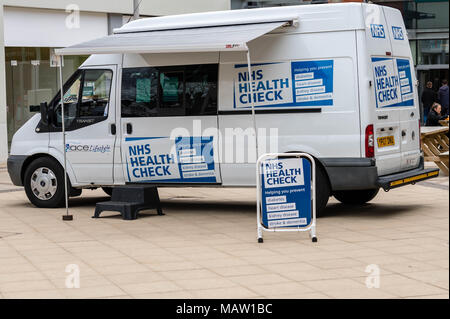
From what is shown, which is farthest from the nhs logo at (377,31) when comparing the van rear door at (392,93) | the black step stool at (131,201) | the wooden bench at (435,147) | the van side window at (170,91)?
the wooden bench at (435,147)

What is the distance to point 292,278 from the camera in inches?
278

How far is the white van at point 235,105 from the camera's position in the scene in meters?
10.2

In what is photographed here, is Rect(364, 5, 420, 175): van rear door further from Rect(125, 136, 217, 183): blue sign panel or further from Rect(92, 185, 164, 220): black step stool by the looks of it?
Rect(92, 185, 164, 220): black step stool

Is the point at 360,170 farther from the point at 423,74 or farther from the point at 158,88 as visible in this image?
the point at 423,74

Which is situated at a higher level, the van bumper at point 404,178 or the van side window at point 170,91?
the van side window at point 170,91

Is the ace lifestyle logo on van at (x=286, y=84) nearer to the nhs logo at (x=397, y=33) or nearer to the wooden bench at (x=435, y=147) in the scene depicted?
the nhs logo at (x=397, y=33)

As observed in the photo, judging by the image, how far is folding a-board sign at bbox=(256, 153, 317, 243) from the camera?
922 centimetres

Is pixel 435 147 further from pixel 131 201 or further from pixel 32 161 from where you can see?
pixel 32 161

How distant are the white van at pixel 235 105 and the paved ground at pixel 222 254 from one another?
0.58 m

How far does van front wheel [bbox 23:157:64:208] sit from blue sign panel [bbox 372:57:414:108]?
4.42 m

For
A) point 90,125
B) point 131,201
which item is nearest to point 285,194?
point 131,201

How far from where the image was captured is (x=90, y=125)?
38.4 feet

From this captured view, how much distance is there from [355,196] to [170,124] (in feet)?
9.11
